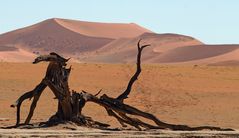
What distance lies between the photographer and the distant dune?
90.2m

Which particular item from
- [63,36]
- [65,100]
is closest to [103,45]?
[63,36]

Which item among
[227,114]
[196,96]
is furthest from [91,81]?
[227,114]

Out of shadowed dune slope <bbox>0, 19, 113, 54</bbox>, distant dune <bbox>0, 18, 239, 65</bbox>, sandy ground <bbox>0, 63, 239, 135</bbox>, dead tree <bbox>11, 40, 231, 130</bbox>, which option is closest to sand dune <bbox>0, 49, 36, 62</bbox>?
distant dune <bbox>0, 18, 239, 65</bbox>

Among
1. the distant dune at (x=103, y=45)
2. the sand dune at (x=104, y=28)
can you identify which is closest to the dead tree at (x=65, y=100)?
the distant dune at (x=103, y=45)

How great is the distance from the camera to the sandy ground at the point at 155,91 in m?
17.8

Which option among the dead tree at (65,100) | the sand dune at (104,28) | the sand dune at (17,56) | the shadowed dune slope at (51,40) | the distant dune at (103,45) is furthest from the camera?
the sand dune at (104,28)

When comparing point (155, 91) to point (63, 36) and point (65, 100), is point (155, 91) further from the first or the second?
point (63, 36)

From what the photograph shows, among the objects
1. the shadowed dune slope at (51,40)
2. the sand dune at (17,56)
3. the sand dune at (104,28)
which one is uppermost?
the sand dune at (104,28)

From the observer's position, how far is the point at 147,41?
10850cm

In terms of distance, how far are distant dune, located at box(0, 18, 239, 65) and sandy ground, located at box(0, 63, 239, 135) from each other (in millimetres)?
43372

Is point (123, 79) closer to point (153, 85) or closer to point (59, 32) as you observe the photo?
point (153, 85)

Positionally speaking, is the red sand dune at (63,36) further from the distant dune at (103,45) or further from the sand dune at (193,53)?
the sand dune at (193,53)

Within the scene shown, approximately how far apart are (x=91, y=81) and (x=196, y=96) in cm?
588

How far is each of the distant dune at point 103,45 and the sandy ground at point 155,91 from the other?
142 ft
